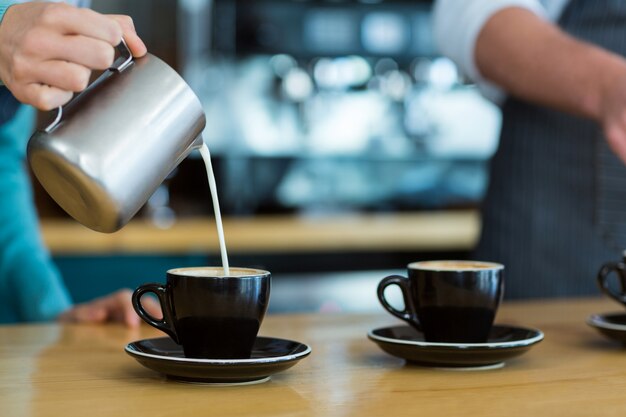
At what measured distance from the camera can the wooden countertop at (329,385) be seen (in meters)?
0.69

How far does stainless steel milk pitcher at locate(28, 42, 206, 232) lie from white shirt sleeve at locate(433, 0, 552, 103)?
819mm

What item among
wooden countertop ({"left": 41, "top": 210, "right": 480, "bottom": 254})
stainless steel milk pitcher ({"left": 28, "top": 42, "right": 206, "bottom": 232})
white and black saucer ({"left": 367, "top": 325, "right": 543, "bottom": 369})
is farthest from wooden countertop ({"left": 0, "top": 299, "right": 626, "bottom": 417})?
wooden countertop ({"left": 41, "top": 210, "right": 480, "bottom": 254})

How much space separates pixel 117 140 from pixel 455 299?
323 mm

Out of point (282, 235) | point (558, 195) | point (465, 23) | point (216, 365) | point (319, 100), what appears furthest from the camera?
point (319, 100)

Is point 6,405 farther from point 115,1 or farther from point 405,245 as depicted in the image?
point 115,1

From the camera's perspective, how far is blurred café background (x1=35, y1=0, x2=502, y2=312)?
3.48 m

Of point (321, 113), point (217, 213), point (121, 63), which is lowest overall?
point (217, 213)

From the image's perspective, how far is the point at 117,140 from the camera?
0.75 meters

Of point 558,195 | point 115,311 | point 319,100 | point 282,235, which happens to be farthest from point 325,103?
point 115,311

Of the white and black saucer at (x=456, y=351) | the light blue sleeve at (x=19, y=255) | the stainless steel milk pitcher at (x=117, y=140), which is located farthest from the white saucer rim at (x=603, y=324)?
the light blue sleeve at (x=19, y=255)

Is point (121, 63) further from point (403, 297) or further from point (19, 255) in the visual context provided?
point (19, 255)

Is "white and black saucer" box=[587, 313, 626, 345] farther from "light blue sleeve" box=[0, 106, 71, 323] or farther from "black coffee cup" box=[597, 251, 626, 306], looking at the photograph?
"light blue sleeve" box=[0, 106, 71, 323]

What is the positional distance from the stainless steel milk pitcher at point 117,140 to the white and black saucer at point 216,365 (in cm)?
11

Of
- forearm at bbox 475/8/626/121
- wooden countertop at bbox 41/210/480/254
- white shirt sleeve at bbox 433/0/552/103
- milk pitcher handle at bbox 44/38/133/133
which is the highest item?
white shirt sleeve at bbox 433/0/552/103
